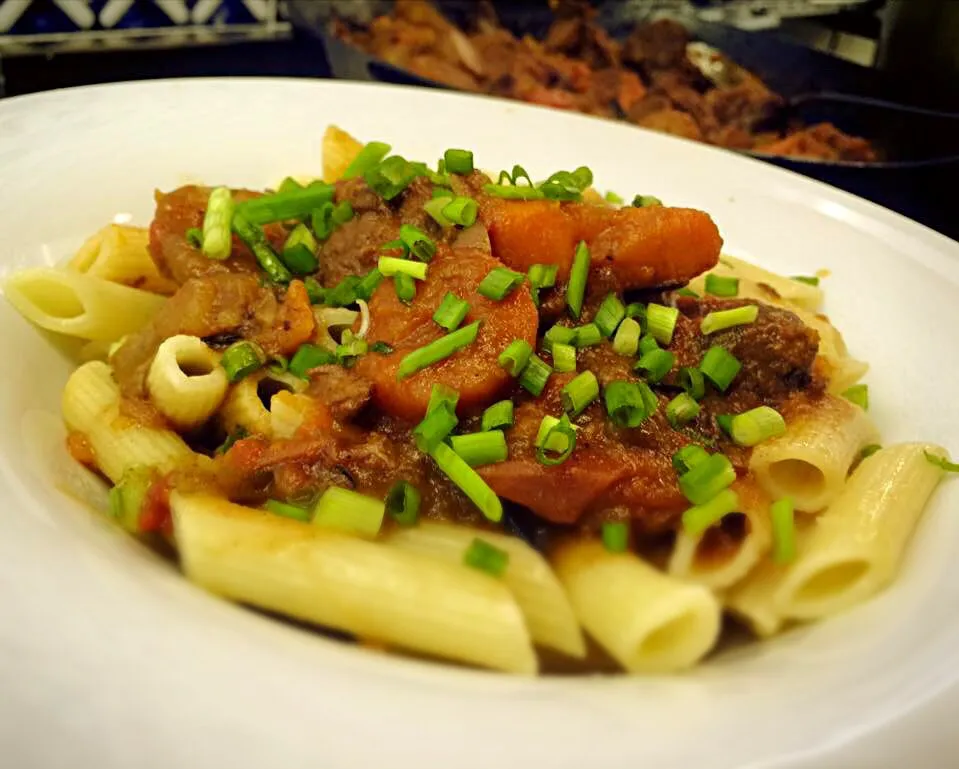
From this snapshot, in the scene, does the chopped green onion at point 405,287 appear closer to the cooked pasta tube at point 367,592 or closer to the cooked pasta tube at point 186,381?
the cooked pasta tube at point 186,381

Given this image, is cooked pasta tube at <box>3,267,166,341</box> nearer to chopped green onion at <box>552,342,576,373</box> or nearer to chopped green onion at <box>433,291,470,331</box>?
chopped green onion at <box>433,291,470,331</box>

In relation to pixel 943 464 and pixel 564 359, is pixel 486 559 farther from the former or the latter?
pixel 943 464

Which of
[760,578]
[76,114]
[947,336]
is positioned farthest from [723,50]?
[760,578]

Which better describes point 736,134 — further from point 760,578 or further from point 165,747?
point 165,747

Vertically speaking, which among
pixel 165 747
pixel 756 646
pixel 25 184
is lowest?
pixel 756 646

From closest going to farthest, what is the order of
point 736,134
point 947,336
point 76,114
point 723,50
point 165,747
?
point 165,747
point 947,336
point 76,114
point 736,134
point 723,50

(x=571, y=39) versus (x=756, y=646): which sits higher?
(x=571, y=39)

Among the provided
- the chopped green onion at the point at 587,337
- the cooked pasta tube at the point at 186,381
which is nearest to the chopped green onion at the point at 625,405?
the chopped green onion at the point at 587,337
